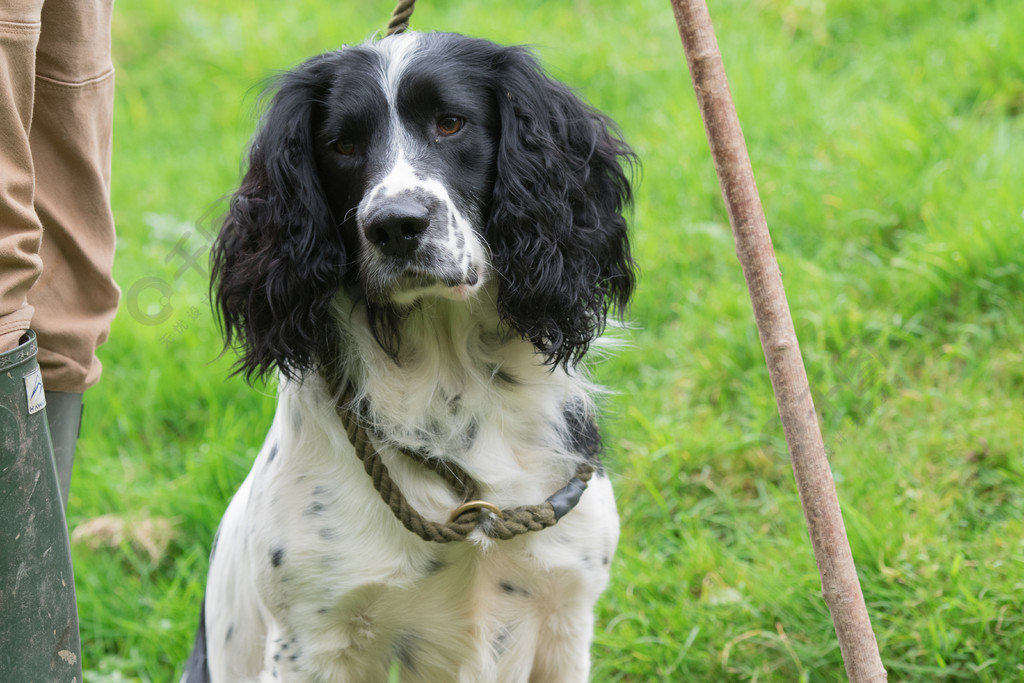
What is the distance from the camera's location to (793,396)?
2.03 m

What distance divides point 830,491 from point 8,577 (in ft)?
5.09

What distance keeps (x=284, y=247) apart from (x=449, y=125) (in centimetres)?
48

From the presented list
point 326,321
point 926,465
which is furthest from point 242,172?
point 926,465

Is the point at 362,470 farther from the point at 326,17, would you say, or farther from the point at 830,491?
the point at 326,17

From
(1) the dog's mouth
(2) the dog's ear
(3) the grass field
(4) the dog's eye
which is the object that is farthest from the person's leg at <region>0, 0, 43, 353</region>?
→ (3) the grass field

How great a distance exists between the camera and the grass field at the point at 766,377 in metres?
2.95

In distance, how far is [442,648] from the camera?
7.91 ft

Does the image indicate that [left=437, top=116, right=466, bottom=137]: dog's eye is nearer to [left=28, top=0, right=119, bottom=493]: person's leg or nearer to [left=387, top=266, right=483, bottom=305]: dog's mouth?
[left=387, top=266, right=483, bottom=305]: dog's mouth

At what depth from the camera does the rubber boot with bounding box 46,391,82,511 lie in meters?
2.29

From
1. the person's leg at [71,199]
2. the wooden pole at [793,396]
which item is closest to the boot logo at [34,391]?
the person's leg at [71,199]

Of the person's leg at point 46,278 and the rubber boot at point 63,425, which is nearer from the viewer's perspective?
the person's leg at point 46,278

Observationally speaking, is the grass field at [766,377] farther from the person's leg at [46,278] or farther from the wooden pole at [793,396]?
the person's leg at [46,278]

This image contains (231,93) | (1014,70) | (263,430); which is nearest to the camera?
(263,430)

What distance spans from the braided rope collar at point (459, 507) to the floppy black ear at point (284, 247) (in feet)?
0.67
